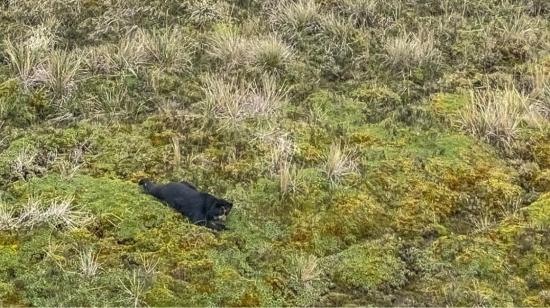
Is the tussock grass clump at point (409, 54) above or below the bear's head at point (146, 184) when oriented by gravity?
above

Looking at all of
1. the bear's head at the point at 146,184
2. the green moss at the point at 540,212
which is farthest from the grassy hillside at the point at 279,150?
the bear's head at the point at 146,184

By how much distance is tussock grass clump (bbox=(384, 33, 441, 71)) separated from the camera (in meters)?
7.90

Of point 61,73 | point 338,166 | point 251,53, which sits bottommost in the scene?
point 61,73

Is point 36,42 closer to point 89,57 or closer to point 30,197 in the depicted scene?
point 89,57

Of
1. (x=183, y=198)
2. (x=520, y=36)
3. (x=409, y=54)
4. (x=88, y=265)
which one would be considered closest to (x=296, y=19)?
(x=409, y=54)

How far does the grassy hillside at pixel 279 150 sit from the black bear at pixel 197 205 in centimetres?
9

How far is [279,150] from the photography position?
6.02 metres

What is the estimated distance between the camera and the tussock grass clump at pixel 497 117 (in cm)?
635

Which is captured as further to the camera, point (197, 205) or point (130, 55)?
point (130, 55)

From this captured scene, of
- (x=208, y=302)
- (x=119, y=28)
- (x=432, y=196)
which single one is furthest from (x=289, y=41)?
(x=208, y=302)

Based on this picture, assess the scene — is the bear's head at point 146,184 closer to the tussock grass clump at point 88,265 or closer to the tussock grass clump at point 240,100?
the tussock grass clump at point 88,265

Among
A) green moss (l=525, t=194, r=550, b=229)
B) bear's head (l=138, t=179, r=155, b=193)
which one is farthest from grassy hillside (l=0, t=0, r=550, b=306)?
bear's head (l=138, t=179, r=155, b=193)

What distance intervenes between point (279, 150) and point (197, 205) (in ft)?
3.53

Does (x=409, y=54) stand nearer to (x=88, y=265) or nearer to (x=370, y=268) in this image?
(x=370, y=268)
